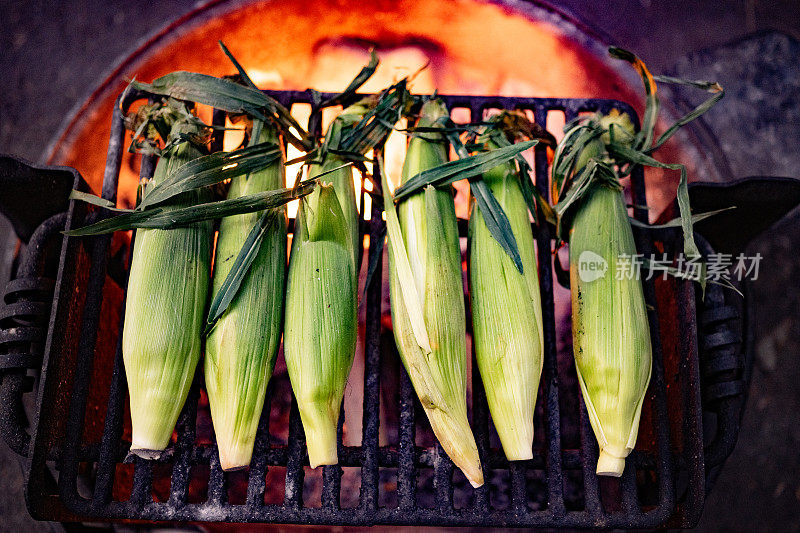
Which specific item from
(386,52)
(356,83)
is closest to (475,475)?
(356,83)

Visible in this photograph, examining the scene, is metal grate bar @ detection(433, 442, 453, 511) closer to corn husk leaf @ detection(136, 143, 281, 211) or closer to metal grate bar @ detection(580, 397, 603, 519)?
metal grate bar @ detection(580, 397, 603, 519)

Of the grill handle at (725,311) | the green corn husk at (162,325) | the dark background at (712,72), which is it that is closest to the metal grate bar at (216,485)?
the green corn husk at (162,325)

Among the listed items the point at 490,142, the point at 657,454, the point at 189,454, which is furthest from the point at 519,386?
the point at 189,454

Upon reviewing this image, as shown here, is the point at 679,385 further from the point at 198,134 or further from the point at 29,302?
the point at 29,302

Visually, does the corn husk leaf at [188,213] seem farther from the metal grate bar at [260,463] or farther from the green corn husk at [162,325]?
the metal grate bar at [260,463]

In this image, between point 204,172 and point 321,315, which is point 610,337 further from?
point 204,172

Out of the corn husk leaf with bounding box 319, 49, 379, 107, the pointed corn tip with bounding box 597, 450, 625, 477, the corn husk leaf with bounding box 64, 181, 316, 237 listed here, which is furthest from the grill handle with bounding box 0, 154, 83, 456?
the pointed corn tip with bounding box 597, 450, 625, 477
